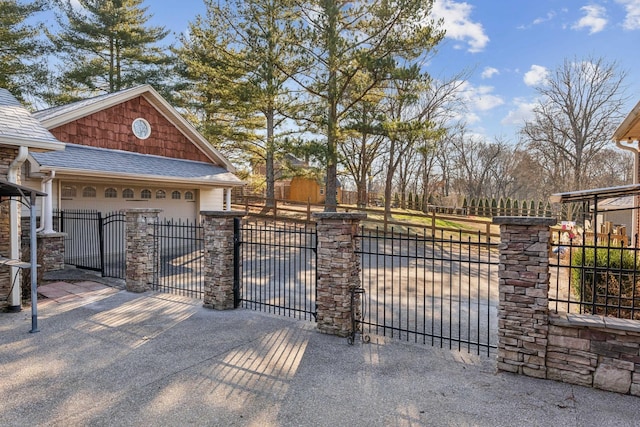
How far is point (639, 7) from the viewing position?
40.1 feet

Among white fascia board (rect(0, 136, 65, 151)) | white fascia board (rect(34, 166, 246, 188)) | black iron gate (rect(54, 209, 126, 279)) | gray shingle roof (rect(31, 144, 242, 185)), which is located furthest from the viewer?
black iron gate (rect(54, 209, 126, 279))

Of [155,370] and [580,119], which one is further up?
[580,119]

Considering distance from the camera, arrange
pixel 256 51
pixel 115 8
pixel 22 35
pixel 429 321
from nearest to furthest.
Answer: pixel 429 321, pixel 256 51, pixel 22 35, pixel 115 8

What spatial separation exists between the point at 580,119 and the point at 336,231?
28.0 meters

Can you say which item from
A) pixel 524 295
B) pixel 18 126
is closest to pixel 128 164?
pixel 18 126

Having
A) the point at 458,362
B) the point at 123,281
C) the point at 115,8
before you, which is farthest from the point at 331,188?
the point at 115,8

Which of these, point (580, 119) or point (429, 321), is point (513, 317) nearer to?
point (429, 321)

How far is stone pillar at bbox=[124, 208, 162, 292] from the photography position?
7043 mm

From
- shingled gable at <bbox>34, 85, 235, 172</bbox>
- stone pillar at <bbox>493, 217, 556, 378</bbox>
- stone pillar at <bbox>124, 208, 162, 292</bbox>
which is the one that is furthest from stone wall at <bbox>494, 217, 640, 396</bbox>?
shingled gable at <bbox>34, 85, 235, 172</bbox>

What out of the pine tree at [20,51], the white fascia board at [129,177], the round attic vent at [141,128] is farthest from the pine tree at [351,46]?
the pine tree at [20,51]

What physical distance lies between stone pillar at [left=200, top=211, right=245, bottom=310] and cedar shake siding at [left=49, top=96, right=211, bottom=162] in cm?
787

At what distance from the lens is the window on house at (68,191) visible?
10453mm

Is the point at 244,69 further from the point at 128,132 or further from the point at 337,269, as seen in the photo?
the point at 337,269

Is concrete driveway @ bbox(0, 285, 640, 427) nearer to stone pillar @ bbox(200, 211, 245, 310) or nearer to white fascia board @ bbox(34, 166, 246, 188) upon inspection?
stone pillar @ bbox(200, 211, 245, 310)
